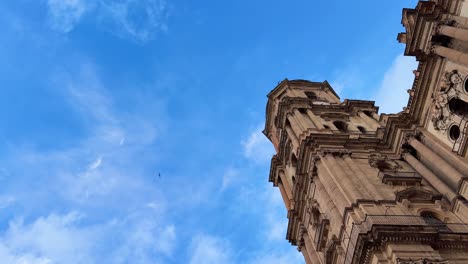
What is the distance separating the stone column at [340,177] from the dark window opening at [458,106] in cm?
683

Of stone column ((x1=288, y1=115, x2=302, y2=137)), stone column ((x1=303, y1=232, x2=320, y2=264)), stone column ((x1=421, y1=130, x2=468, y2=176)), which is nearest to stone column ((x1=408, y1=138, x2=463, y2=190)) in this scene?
stone column ((x1=421, y1=130, x2=468, y2=176))

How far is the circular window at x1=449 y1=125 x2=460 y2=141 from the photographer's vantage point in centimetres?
2690

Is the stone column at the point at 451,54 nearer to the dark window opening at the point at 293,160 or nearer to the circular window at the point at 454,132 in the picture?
the circular window at the point at 454,132

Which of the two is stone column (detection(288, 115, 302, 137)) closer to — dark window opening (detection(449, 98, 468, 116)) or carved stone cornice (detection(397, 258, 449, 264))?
dark window opening (detection(449, 98, 468, 116))

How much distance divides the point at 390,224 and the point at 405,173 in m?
8.26

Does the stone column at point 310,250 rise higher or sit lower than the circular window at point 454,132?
lower

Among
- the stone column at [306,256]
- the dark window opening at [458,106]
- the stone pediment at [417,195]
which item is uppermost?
the dark window opening at [458,106]

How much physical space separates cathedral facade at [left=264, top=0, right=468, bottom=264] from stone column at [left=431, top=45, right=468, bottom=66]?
55mm

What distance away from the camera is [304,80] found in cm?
4819

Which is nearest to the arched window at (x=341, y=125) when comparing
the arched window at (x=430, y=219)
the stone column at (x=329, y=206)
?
the stone column at (x=329, y=206)

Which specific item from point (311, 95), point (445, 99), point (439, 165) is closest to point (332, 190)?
point (439, 165)

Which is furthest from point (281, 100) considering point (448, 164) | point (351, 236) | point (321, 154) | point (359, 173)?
point (351, 236)

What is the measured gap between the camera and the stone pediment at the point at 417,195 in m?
26.8

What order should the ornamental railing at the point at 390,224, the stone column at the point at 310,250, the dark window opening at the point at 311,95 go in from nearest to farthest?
the ornamental railing at the point at 390,224 → the stone column at the point at 310,250 → the dark window opening at the point at 311,95
